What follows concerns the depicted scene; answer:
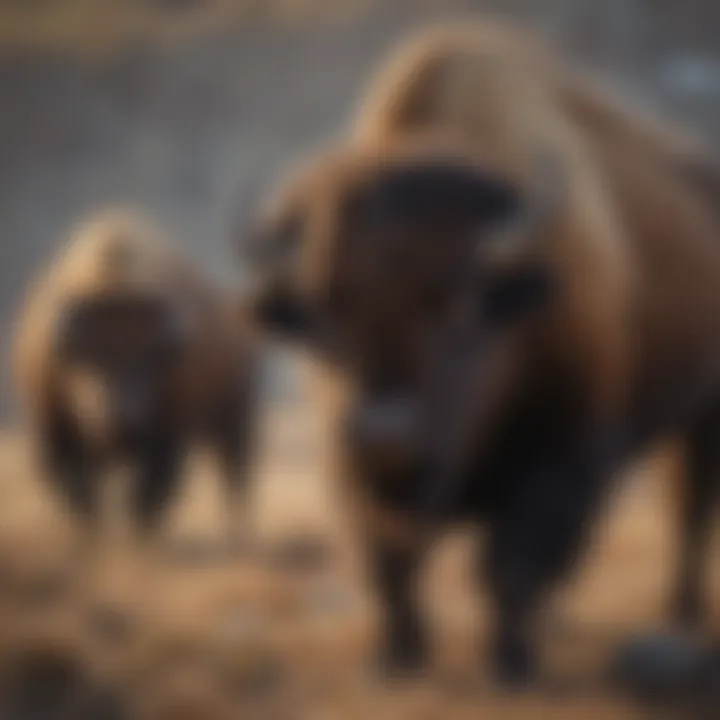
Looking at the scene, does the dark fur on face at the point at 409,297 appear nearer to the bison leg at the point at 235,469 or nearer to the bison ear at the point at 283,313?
the bison ear at the point at 283,313

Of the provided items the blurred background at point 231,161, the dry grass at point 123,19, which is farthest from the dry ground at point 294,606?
the dry grass at point 123,19

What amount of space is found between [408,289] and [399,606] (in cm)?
26

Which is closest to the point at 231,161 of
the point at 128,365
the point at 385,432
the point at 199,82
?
the point at 199,82

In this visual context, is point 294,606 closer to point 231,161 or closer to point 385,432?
point 385,432

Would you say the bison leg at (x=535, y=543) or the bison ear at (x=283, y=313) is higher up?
the bison ear at (x=283, y=313)

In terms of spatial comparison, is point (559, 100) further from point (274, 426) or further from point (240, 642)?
point (240, 642)

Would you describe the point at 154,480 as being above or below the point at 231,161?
below

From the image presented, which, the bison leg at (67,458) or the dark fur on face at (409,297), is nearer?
the dark fur on face at (409,297)

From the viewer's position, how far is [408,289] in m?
1.00

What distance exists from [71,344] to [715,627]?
0.59 meters

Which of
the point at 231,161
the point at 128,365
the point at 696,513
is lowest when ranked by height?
the point at 696,513

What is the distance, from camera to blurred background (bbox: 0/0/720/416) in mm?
1143

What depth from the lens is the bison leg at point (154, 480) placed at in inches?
43.6

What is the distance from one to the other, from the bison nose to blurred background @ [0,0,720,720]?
4.0 inches
